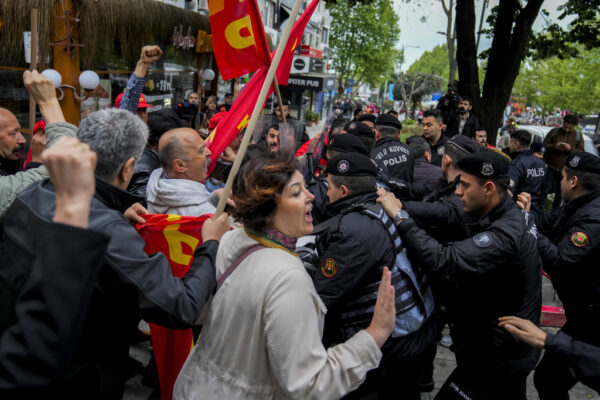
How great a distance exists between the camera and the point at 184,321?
1653 millimetres

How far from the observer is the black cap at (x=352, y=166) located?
2869mm

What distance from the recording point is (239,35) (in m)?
3.24

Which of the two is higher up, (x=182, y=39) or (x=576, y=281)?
(x=182, y=39)

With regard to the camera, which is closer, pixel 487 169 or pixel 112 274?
pixel 112 274

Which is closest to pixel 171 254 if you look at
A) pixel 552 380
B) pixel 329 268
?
pixel 329 268

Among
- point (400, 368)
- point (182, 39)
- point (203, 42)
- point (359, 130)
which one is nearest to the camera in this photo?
point (400, 368)

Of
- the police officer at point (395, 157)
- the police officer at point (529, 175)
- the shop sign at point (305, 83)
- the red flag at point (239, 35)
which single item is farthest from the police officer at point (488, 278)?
the shop sign at point (305, 83)

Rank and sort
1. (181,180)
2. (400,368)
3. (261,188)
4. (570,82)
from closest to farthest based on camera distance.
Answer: (261,188), (400,368), (181,180), (570,82)

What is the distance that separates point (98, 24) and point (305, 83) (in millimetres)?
18503

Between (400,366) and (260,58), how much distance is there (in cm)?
219

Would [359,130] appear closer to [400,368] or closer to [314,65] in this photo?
[400,368]

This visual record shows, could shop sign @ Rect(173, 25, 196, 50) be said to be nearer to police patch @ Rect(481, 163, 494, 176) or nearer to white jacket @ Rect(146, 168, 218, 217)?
white jacket @ Rect(146, 168, 218, 217)

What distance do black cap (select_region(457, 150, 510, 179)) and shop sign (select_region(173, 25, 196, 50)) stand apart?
9.64 m

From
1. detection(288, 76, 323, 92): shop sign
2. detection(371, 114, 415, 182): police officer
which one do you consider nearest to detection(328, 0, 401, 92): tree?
detection(288, 76, 323, 92): shop sign
